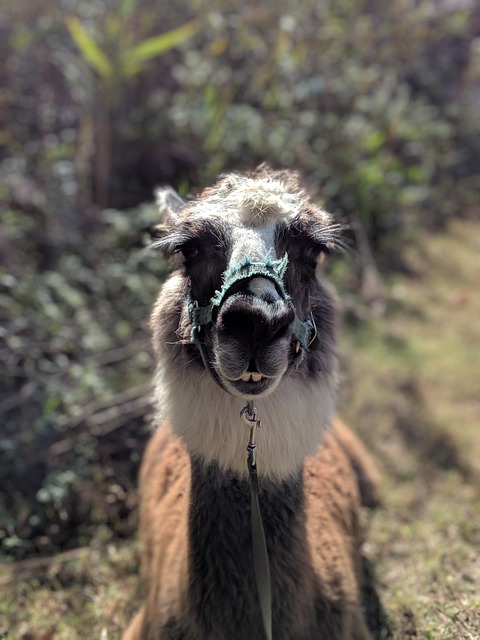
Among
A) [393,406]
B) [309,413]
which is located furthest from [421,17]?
[309,413]

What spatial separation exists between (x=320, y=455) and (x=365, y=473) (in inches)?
37.4

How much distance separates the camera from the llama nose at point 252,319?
1538 millimetres

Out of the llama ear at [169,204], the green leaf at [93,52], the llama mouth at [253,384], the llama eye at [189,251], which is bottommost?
the llama mouth at [253,384]

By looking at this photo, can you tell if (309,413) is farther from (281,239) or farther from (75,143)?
(75,143)

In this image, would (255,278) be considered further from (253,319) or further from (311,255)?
(311,255)

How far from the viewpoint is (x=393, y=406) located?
4.44 metres

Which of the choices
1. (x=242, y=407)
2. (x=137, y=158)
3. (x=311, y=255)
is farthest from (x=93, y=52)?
(x=242, y=407)

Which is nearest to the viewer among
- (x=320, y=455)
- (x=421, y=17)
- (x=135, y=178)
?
(x=320, y=455)

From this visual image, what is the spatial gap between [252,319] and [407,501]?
265 cm

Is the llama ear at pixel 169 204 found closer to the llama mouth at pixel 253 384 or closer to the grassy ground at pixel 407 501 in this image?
the llama mouth at pixel 253 384

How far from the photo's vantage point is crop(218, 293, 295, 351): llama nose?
154 cm

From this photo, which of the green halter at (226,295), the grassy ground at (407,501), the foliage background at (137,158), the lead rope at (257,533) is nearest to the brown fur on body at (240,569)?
the lead rope at (257,533)

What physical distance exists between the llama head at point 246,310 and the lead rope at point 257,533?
0.08m

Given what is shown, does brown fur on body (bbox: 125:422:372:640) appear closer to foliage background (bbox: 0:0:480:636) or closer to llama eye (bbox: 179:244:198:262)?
llama eye (bbox: 179:244:198:262)
